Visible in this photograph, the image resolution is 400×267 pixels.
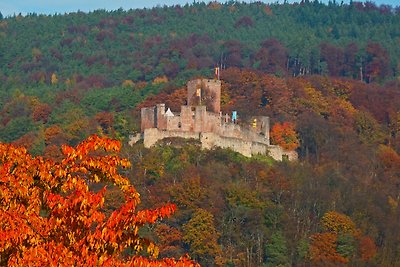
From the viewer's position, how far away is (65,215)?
15727 millimetres

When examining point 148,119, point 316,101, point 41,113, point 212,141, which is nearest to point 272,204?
point 212,141

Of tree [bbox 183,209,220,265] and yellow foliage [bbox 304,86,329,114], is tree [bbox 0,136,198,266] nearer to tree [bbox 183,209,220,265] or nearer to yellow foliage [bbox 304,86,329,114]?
tree [bbox 183,209,220,265]

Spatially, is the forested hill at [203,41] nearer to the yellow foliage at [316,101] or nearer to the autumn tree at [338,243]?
the yellow foliage at [316,101]

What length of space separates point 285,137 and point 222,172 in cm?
889

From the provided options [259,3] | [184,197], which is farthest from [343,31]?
[184,197]

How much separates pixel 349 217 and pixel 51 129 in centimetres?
2071

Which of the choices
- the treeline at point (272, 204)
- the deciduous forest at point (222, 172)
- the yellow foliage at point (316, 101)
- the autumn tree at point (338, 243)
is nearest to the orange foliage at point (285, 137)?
the deciduous forest at point (222, 172)

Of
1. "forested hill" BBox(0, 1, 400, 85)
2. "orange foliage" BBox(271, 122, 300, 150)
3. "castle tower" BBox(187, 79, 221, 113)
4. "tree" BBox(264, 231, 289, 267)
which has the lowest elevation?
"tree" BBox(264, 231, 289, 267)

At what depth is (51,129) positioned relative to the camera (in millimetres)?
75875

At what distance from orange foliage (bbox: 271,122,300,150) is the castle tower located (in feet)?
16.2

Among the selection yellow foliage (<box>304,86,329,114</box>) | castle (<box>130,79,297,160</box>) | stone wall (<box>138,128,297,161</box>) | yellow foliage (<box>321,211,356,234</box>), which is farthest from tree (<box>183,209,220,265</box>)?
yellow foliage (<box>304,86,329,114</box>)

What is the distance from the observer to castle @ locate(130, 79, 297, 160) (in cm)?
6097

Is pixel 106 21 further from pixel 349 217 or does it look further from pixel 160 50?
pixel 349 217

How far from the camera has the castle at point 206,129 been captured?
61.0 m
